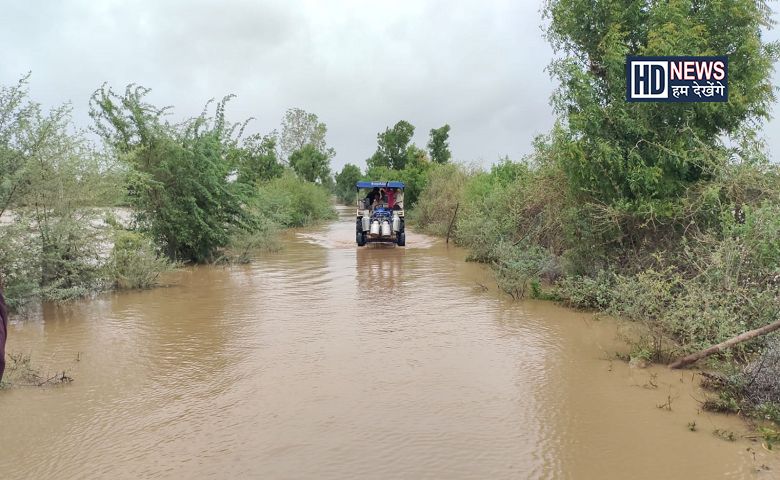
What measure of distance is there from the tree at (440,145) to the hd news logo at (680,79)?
32.7 metres

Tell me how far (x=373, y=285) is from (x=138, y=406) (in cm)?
741

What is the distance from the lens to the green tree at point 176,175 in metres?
14.5

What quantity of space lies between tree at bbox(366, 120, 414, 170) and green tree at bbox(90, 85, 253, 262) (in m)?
29.5

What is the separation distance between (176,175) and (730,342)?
13.4 metres

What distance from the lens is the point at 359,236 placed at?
20.7 metres

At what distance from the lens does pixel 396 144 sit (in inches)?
1784

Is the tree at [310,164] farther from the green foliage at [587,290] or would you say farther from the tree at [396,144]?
the green foliage at [587,290]

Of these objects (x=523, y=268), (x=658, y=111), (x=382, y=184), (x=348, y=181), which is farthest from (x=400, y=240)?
(x=348, y=181)

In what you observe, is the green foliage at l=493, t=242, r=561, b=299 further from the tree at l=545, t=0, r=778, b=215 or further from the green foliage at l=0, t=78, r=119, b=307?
the green foliage at l=0, t=78, r=119, b=307

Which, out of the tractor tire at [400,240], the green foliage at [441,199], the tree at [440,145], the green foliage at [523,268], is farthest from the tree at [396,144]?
the green foliage at [523,268]

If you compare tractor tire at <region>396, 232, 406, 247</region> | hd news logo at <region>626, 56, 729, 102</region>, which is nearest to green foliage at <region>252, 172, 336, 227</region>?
tractor tire at <region>396, 232, 406, 247</region>

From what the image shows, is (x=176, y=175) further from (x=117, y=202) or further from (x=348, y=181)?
(x=348, y=181)

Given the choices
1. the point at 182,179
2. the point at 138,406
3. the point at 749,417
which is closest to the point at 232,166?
the point at 182,179

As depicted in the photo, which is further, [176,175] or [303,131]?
[303,131]
